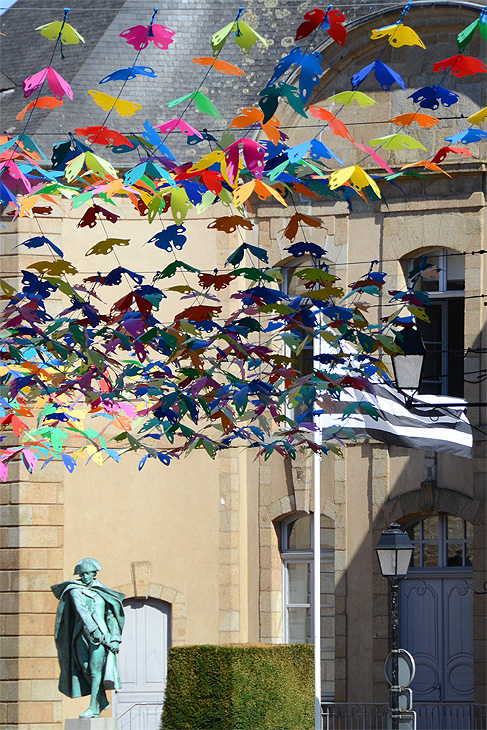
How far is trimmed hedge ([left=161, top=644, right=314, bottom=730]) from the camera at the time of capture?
13164 mm

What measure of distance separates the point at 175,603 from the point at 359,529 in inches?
93.9

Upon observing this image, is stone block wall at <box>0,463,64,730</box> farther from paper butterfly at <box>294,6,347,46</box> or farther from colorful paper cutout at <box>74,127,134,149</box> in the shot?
paper butterfly at <box>294,6,347,46</box>

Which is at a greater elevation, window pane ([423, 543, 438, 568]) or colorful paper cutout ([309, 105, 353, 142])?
colorful paper cutout ([309, 105, 353, 142])

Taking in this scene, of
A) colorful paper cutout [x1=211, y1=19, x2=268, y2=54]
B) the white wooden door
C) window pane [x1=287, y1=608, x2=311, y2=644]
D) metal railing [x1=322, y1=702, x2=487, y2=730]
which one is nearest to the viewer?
colorful paper cutout [x1=211, y1=19, x2=268, y2=54]

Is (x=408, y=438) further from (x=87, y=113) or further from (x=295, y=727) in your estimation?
(x=87, y=113)

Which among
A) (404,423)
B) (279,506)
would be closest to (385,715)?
(279,506)

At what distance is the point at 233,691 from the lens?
520 inches

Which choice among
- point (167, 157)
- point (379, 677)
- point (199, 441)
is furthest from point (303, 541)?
point (167, 157)

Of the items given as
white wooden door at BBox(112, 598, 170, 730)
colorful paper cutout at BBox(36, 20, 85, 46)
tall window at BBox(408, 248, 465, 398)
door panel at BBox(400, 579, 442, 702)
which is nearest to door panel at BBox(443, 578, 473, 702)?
door panel at BBox(400, 579, 442, 702)

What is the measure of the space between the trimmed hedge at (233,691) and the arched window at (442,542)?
10.5ft

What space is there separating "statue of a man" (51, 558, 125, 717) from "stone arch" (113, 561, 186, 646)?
3.62 meters

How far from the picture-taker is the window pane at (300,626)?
55.5 feet

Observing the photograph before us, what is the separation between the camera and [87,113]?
17500mm

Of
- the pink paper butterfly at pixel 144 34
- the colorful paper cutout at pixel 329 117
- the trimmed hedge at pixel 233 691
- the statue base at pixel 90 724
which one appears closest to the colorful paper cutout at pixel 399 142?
the colorful paper cutout at pixel 329 117
